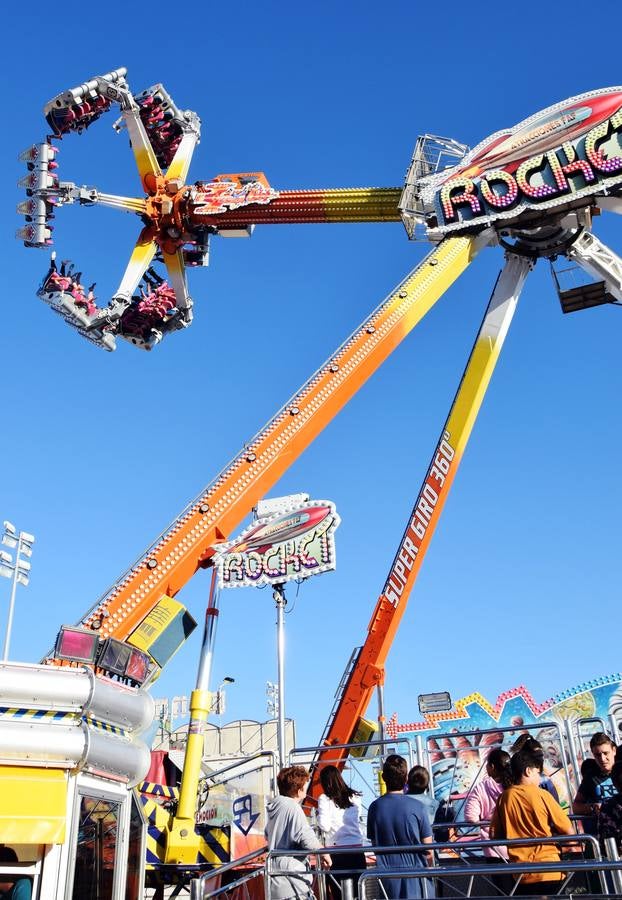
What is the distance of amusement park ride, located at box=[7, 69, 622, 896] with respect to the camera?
15461 mm

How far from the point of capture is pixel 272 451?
1731cm

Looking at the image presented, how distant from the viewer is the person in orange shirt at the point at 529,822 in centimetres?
524

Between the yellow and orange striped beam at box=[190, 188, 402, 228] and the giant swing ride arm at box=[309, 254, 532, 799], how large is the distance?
279cm

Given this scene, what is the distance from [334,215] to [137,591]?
354 inches

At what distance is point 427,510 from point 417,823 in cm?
1058

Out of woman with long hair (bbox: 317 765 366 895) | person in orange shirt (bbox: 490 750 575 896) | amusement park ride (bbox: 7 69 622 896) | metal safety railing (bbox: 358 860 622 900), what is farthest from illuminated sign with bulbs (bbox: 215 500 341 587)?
person in orange shirt (bbox: 490 750 575 896)

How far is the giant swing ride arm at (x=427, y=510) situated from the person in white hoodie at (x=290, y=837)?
337 inches

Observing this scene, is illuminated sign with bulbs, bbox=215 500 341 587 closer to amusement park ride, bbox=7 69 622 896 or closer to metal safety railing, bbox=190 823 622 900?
amusement park ride, bbox=7 69 622 896

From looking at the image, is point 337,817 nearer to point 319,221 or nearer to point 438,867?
point 438,867

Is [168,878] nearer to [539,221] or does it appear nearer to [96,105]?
[539,221]

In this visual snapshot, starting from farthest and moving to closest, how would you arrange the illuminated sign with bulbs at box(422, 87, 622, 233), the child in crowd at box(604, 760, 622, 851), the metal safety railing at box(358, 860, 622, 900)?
the illuminated sign with bulbs at box(422, 87, 622, 233)
the child in crowd at box(604, 760, 622, 851)
the metal safety railing at box(358, 860, 622, 900)

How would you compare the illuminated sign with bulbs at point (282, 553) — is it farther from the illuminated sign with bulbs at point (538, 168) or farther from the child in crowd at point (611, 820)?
the child in crowd at point (611, 820)

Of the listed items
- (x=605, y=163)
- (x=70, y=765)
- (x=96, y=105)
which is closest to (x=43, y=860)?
(x=70, y=765)

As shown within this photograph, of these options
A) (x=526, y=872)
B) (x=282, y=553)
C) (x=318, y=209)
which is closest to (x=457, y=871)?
(x=526, y=872)
